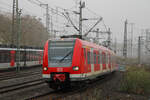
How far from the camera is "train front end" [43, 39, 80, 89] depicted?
10352mm

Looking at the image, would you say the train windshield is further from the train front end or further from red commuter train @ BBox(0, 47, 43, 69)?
red commuter train @ BBox(0, 47, 43, 69)

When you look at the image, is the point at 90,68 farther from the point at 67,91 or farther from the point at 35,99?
the point at 35,99

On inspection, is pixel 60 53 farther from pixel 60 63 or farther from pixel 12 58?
pixel 12 58

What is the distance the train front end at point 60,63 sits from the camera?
10352mm

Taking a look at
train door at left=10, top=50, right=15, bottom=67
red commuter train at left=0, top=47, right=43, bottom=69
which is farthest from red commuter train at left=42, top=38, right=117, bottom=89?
train door at left=10, top=50, right=15, bottom=67

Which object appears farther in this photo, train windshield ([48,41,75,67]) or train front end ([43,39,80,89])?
train windshield ([48,41,75,67])

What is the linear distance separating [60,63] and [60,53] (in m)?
0.55

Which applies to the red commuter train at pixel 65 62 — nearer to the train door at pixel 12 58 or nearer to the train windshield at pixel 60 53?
the train windshield at pixel 60 53

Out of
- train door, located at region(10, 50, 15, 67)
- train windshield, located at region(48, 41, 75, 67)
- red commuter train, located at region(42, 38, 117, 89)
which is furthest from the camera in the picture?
train door, located at region(10, 50, 15, 67)

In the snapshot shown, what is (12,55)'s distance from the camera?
23.9 m

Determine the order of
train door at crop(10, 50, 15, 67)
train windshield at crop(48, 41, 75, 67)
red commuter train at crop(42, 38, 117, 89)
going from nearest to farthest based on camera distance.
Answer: red commuter train at crop(42, 38, 117, 89) → train windshield at crop(48, 41, 75, 67) → train door at crop(10, 50, 15, 67)

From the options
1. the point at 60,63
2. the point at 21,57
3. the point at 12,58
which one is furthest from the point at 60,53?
the point at 21,57

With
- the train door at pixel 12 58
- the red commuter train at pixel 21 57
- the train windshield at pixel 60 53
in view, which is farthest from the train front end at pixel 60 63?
the train door at pixel 12 58

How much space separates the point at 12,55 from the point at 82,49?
1460 cm
